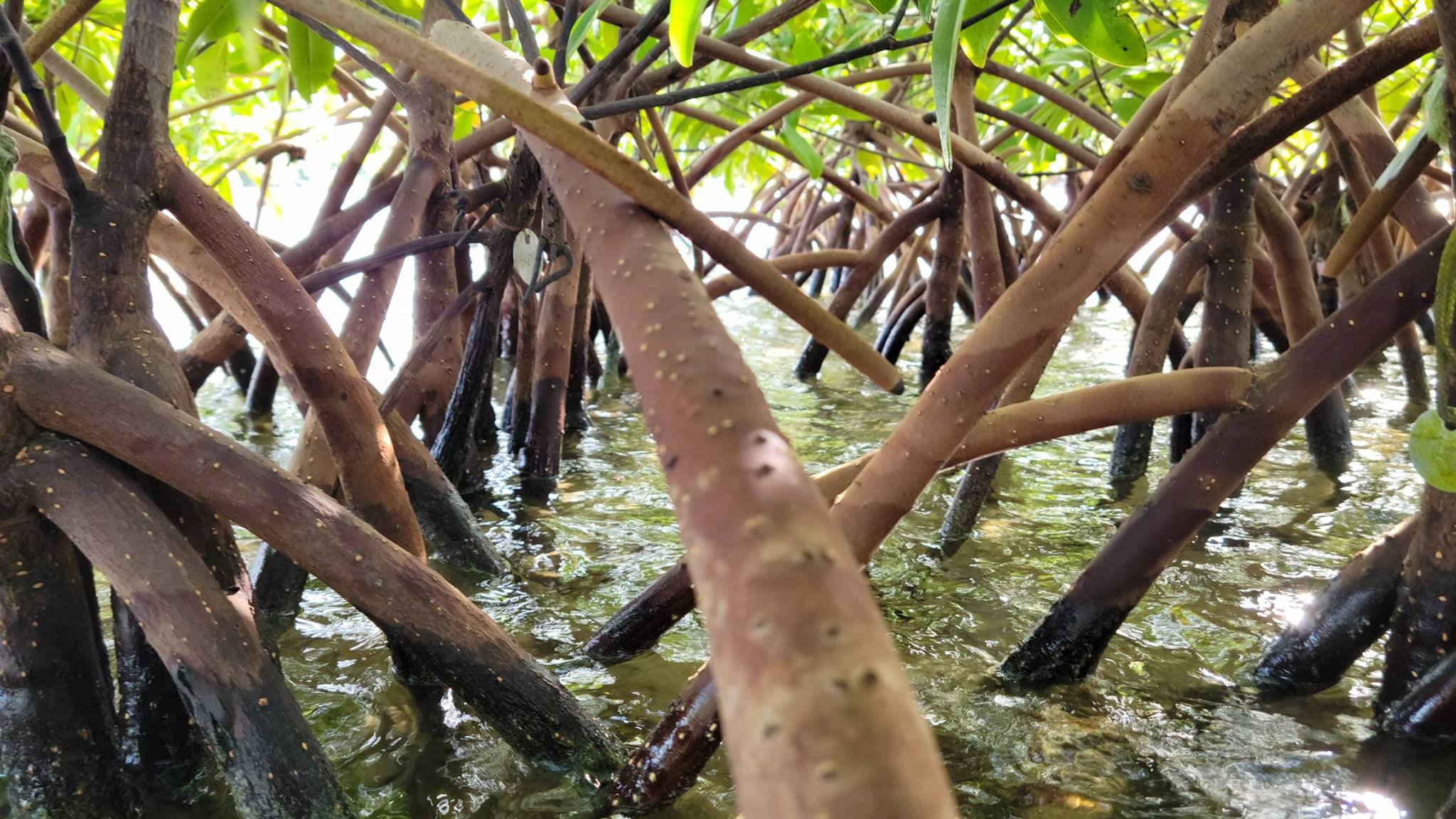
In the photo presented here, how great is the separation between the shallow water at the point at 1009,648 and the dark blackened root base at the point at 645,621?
1.6 inches

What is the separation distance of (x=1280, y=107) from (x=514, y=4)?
3.94 feet

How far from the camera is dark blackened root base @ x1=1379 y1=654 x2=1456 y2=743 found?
157 centimetres

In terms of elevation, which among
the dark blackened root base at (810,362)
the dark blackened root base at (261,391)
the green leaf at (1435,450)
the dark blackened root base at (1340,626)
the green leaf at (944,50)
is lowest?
the dark blackened root base at (1340,626)

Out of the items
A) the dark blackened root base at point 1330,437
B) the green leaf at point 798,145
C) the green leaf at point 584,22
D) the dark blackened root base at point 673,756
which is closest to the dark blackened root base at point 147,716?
the dark blackened root base at point 673,756

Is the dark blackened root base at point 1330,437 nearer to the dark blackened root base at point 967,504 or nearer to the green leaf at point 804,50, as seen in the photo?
the dark blackened root base at point 967,504

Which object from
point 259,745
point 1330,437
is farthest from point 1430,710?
point 1330,437

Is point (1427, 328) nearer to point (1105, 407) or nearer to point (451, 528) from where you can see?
point (1105, 407)

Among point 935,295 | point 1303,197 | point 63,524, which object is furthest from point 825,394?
point 63,524

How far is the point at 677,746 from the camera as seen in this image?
4.90ft

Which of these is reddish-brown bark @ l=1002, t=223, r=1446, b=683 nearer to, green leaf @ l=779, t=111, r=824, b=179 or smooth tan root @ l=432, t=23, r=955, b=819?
smooth tan root @ l=432, t=23, r=955, b=819

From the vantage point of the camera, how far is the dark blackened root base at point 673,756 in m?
1.46

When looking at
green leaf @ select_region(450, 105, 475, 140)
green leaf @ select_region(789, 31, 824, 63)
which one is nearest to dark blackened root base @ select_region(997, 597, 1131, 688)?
green leaf @ select_region(789, 31, 824, 63)

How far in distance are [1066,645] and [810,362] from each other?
3.76m

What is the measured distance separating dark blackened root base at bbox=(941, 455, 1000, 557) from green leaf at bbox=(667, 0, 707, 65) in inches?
71.8
